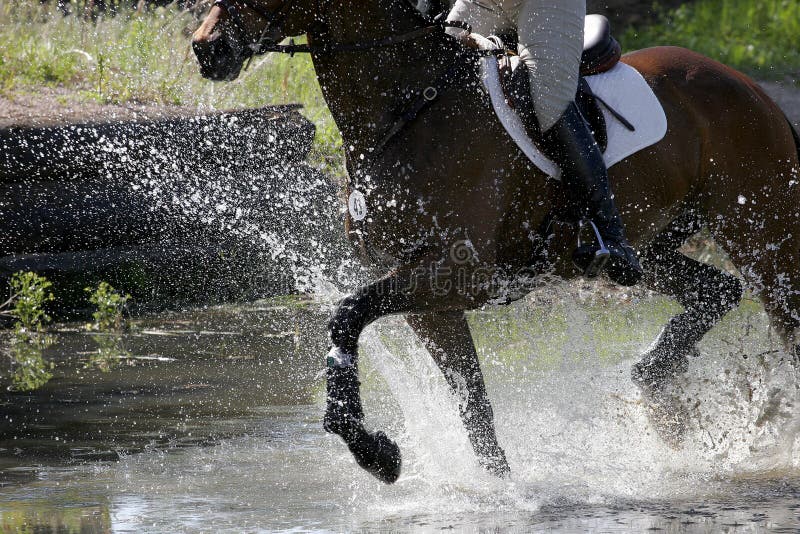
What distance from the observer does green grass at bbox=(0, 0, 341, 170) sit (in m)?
11.6

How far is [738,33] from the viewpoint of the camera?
17234 mm

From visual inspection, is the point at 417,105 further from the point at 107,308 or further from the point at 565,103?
the point at 107,308

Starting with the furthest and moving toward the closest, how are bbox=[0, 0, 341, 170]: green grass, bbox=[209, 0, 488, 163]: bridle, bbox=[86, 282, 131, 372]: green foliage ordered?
bbox=[0, 0, 341, 170]: green grass
bbox=[86, 282, 131, 372]: green foliage
bbox=[209, 0, 488, 163]: bridle

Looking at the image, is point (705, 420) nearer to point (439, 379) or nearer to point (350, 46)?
point (439, 379)

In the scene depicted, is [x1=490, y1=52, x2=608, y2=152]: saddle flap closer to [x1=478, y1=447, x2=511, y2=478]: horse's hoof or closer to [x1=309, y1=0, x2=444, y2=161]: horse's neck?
[x1=309, y1=0, x2=444, y2=161]: horse's neck

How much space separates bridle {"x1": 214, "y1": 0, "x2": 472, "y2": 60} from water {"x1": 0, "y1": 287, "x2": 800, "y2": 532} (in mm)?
1588

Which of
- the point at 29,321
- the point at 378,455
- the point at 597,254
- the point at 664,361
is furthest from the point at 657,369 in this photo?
the point at 29,321

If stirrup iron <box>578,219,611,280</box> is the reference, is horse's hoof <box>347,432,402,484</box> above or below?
below

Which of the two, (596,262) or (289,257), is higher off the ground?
(596,262)

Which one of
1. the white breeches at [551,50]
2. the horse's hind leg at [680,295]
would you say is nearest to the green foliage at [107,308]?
the horse's hind leg at [680,295]

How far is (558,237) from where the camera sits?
5.55 m

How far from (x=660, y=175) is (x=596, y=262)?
0.63 meters

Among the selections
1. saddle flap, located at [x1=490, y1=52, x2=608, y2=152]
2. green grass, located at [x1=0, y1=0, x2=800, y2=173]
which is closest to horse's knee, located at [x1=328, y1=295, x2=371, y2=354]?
saddle flap, located at [x1=490, y1=52, x2=608, y2=152]

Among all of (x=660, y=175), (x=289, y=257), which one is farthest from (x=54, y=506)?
(x=289, y=257)
